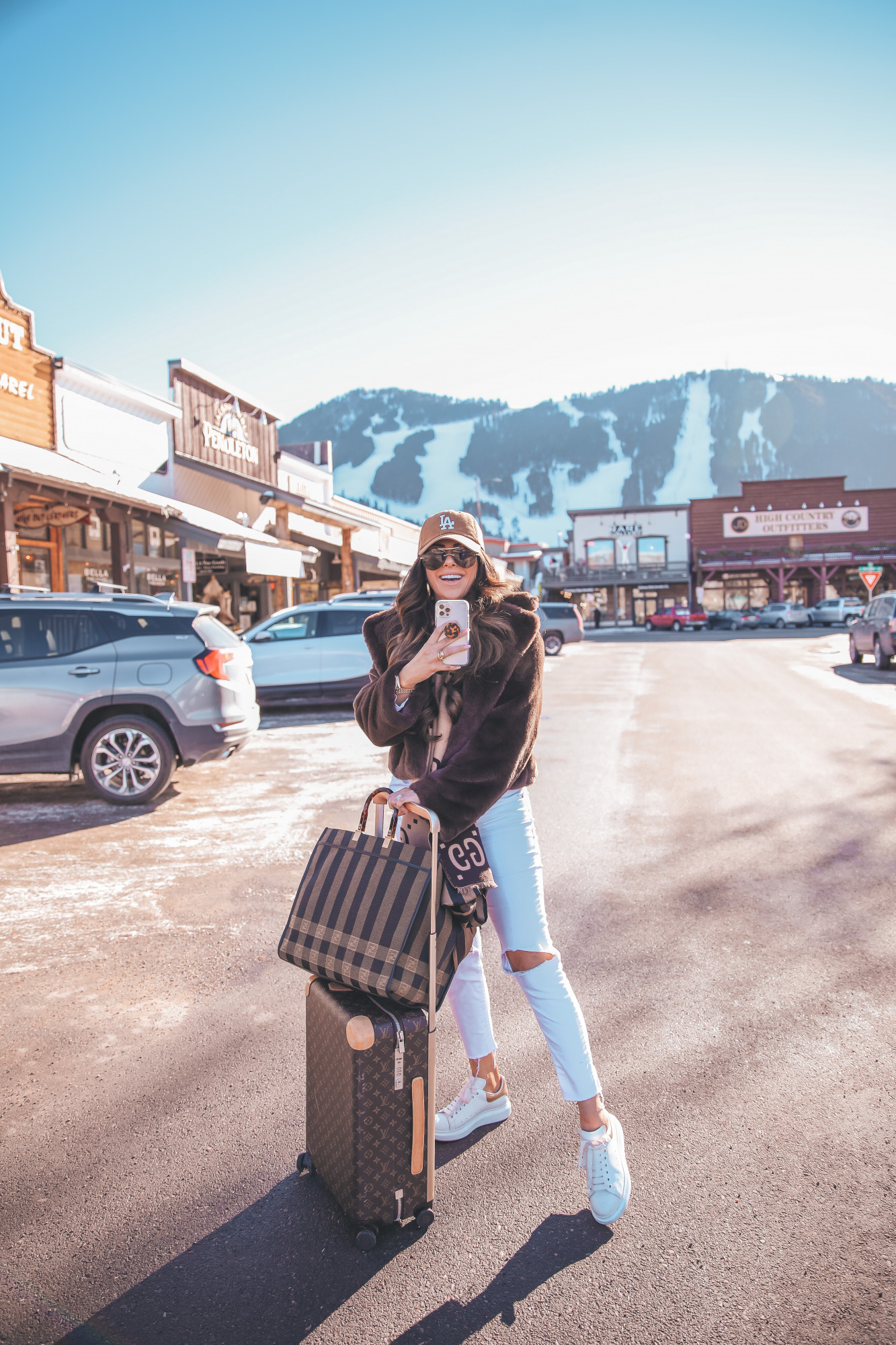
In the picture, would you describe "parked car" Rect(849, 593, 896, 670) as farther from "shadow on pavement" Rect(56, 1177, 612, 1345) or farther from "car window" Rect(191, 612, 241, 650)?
"shadow on pavement" Rect(56, 1177, 612, 1345)

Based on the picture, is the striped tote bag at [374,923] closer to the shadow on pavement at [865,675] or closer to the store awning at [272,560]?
the store awning at [272,560]

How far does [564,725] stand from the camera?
11.7m

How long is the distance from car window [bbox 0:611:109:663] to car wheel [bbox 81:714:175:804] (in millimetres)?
706

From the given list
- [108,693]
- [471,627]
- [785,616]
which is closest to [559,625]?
[108,693]

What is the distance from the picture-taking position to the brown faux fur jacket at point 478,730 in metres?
2.26

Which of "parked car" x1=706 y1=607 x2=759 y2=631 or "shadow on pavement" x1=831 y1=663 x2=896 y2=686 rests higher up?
"parked car" x1=706 y1=607 x2=759 y2=631

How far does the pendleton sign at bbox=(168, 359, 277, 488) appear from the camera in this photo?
61.9ft

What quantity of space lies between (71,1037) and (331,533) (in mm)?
20568

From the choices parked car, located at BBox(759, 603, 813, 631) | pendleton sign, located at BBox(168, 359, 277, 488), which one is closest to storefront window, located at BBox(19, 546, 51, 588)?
pendleton sign, located at BBox(168, 359, 277, 488)

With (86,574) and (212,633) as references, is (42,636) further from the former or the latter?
(86,574)

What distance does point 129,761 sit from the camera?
7.15m

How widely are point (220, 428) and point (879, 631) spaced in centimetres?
1620

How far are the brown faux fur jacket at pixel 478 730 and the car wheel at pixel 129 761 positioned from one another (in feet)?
17.2

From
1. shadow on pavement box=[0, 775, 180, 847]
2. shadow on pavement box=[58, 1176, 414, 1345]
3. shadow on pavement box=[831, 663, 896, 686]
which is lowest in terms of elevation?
shadow on pavement box=[58, 1176, 414, 1345]
